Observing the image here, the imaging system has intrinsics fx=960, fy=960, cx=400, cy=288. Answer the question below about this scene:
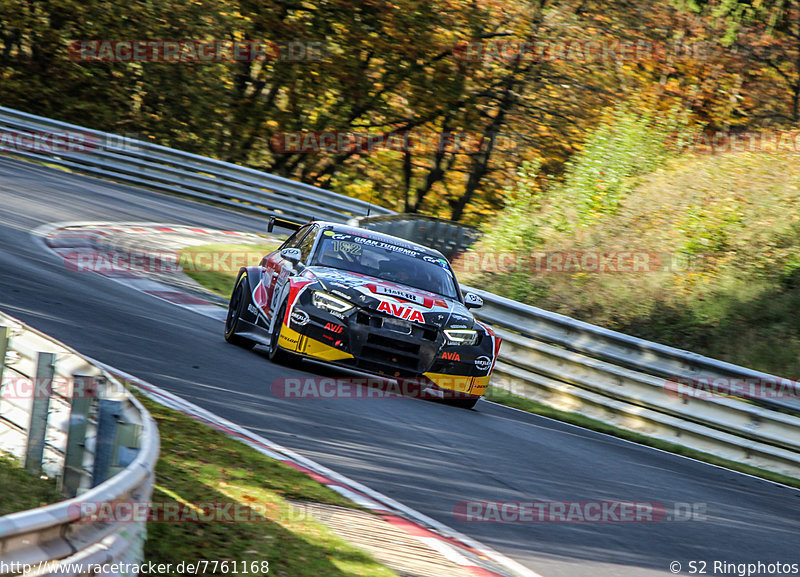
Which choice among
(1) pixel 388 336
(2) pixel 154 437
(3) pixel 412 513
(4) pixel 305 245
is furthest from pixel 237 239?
(2) pixel 154 437

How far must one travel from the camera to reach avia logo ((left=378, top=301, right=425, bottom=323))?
920 centimetres

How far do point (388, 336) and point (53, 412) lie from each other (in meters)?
4.44

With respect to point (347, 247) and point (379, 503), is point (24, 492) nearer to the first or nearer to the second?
point (379, 503)

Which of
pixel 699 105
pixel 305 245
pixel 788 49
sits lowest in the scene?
pixel 305 245

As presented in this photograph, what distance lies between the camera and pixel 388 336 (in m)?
9.16

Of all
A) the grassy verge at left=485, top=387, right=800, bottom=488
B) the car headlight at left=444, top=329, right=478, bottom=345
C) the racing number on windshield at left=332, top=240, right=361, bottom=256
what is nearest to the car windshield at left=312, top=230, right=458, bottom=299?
the racing number on windshield at left=332, top=240, right=361, bottom=256

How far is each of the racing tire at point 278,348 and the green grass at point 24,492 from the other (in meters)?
A: 4.38

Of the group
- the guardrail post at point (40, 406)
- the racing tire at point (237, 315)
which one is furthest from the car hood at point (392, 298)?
the guardrail post at point (40, 406)

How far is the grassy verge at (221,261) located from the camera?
14.8 m

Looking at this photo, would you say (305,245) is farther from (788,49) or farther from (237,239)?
(788,49)

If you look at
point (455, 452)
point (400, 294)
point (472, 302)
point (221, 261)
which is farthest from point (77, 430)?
point (221, 261)

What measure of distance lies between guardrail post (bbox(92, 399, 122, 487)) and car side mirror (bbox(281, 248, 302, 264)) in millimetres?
5738

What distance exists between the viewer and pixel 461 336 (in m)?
9.50

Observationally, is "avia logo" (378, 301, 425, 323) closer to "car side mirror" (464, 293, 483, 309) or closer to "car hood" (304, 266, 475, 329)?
"car hood" (304, 266, 475, 329)
